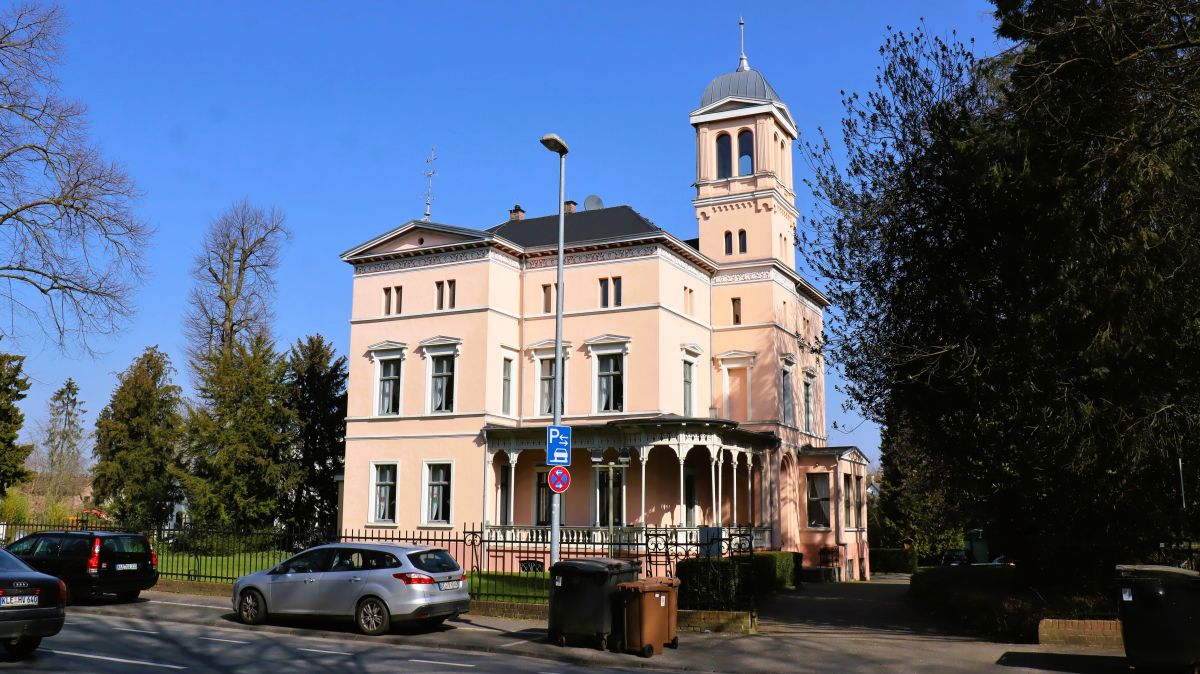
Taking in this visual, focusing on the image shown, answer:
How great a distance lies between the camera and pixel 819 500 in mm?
37844

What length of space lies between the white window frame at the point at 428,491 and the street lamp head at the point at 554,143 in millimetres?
18845

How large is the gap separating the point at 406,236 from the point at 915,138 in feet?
72.8

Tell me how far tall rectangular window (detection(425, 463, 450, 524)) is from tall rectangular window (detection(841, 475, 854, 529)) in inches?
615

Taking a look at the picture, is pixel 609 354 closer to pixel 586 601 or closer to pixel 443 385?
pixel 443 385

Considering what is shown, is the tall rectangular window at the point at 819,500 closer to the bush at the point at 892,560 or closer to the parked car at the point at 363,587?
the bush at the point at 892,560

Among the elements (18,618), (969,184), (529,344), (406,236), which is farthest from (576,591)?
(406,236)

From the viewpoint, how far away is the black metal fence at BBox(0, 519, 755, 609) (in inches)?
721

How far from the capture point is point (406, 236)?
119 ft

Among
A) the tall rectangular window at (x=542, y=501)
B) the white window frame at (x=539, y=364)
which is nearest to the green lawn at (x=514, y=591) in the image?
the tall rectangular window at (x=542, y=501)

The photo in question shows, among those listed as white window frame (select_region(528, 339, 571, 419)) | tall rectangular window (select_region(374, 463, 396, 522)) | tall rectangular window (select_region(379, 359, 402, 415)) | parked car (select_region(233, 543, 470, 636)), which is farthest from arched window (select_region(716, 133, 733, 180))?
parked car (select_region(233, 543, 470, 636))

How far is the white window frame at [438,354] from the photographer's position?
34.2 m

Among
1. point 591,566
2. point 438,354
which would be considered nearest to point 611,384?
point 438,354

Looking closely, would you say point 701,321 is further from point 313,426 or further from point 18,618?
point 18,618

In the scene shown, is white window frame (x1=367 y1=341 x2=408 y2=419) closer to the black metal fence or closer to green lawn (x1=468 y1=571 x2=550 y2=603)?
the black metal fence
